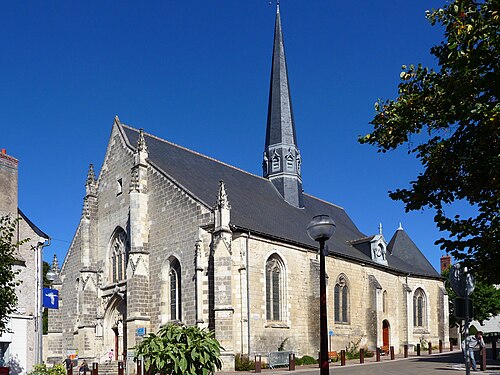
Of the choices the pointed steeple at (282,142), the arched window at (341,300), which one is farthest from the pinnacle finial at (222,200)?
the pointed steeple at (282,142)

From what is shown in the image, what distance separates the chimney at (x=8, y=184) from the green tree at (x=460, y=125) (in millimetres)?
14036

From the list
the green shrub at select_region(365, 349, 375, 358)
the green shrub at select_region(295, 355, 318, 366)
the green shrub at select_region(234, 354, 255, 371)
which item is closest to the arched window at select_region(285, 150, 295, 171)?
the green shrub at select_region(365, 349, 375, 358)

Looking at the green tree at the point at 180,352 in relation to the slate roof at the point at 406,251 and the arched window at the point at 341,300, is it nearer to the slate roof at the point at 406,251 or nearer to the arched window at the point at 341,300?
the arched window at the point at 341,300

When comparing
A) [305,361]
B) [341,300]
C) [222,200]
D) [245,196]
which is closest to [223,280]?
[222,200]

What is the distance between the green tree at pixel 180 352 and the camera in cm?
1134

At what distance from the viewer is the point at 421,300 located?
1734 inches

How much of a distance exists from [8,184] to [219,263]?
10.0m

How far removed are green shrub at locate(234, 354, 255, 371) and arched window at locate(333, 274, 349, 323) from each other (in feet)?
29.8

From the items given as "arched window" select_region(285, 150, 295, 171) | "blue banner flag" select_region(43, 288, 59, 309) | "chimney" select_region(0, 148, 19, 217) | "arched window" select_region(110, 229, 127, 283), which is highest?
"arched window" select_region(285, 150, 295, 171)

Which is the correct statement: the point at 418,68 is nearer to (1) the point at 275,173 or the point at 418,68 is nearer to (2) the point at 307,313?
Result: (2) the point at 307,313

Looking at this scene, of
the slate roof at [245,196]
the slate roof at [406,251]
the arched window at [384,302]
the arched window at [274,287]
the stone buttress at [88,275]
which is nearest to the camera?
the arched window at [274,287]

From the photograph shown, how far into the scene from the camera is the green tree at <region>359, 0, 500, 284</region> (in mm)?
8938

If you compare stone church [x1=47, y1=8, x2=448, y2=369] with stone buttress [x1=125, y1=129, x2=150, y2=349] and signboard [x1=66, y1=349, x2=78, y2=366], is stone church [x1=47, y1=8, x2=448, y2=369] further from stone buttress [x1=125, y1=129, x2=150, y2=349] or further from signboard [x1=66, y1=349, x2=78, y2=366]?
signboard [x1=66, y1=349, x2=78, y2=366]

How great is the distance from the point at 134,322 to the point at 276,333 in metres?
7.09
